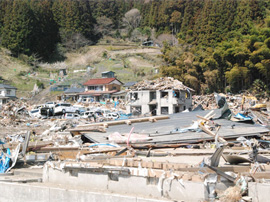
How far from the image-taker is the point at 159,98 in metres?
28.0

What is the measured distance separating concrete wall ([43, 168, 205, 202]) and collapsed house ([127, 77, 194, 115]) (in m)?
20.9

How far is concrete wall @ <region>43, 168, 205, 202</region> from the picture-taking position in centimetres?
496

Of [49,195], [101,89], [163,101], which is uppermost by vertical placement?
[101,89]

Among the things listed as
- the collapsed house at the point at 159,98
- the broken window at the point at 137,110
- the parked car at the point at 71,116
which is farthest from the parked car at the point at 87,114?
the broken window at the point at 137,110

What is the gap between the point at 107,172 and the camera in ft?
19.0

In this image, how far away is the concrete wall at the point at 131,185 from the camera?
4.96 metres

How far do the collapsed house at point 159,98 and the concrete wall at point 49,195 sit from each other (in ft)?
69.7

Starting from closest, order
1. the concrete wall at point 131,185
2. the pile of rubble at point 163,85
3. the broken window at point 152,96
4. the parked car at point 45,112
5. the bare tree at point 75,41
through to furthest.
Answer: the concrete wall at point 131,185
the pile of rubble at point 163,85
the broken window at point 152,96
the parked car at point 45,112
the bare tree at point 75,41

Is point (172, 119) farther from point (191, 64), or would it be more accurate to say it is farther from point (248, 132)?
point (191, 64)

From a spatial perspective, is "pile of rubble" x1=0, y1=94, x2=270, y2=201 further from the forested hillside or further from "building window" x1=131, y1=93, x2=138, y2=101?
the forested hillside

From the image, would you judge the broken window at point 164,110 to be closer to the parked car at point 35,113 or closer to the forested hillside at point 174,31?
the forested hillside at point 174,31

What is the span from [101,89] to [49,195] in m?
38.8

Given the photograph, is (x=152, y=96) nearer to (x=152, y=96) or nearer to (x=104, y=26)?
(x=152, y=96)

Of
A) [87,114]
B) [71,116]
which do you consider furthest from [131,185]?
[71,116]
